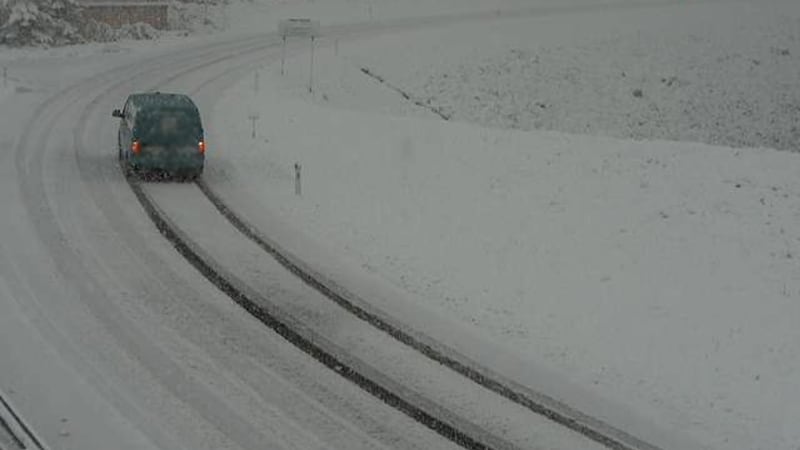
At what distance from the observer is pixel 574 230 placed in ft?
65.3

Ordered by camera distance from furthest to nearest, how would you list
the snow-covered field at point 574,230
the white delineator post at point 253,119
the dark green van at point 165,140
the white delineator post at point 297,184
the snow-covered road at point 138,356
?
1. the white delineator post at point 253,119
2. the dark green van at point 165,140
3. the white delineator post at point 297,184
4. the snow-covered field at point 574,230
5. the snow-covered road at point 138,356

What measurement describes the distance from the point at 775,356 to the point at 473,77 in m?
30.5

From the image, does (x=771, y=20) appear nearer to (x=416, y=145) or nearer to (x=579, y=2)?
(x=579, y=2)

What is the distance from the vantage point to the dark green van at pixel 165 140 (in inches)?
880

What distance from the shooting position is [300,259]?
18031 mm

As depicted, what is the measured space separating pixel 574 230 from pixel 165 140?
9.49 metres

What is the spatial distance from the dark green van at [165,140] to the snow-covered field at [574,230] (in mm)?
1144

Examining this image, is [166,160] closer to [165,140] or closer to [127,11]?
[165,140]

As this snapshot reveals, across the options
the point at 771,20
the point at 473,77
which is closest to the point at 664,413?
the point at 473,77

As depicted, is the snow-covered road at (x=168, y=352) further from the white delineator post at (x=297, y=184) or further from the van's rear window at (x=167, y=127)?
the white delineator post at (x=297, y=184)

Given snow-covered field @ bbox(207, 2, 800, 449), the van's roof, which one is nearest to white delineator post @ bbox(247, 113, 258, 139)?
snow-covered field @ bbox(207, 2, 800, 449)

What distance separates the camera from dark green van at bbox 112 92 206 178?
22359mm

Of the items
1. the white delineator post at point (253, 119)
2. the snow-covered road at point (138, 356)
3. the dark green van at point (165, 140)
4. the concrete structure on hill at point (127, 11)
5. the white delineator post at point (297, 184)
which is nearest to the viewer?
the snow-covered road at point (138, 356)

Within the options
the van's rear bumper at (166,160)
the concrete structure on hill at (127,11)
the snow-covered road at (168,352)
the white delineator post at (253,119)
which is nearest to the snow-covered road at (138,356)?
the snow-covered road at (168,352)
